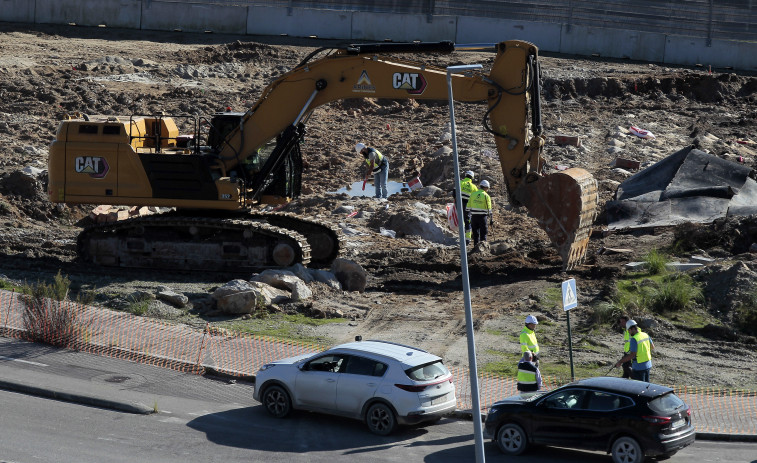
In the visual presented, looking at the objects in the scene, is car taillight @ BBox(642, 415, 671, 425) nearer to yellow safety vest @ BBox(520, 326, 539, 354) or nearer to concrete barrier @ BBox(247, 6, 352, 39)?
yellow safety vest @ BBox(520, 326, 539, 354)

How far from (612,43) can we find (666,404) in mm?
36253

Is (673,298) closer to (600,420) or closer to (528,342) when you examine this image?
(528,342)

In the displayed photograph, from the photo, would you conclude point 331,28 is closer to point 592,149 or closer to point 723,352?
point 592,149

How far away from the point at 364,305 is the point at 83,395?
6.75m

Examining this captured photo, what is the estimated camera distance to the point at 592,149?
117ft

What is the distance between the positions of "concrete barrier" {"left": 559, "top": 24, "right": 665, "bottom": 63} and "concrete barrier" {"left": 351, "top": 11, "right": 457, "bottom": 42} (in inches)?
215

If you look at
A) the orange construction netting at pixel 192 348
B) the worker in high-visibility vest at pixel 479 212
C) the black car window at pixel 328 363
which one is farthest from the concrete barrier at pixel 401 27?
the black car window at pixel 328 363

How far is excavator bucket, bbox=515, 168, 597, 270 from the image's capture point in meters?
21.2

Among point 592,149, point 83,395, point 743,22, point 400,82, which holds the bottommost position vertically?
point 83,395

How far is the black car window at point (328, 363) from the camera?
15211 millimetres

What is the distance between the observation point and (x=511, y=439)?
14.1 meters

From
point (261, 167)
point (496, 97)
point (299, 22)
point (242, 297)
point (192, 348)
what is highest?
point (299, 22)

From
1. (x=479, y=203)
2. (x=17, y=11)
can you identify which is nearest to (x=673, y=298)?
(x=479, y=203)

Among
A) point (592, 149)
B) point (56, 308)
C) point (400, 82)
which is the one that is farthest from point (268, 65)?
point (56, 308)
